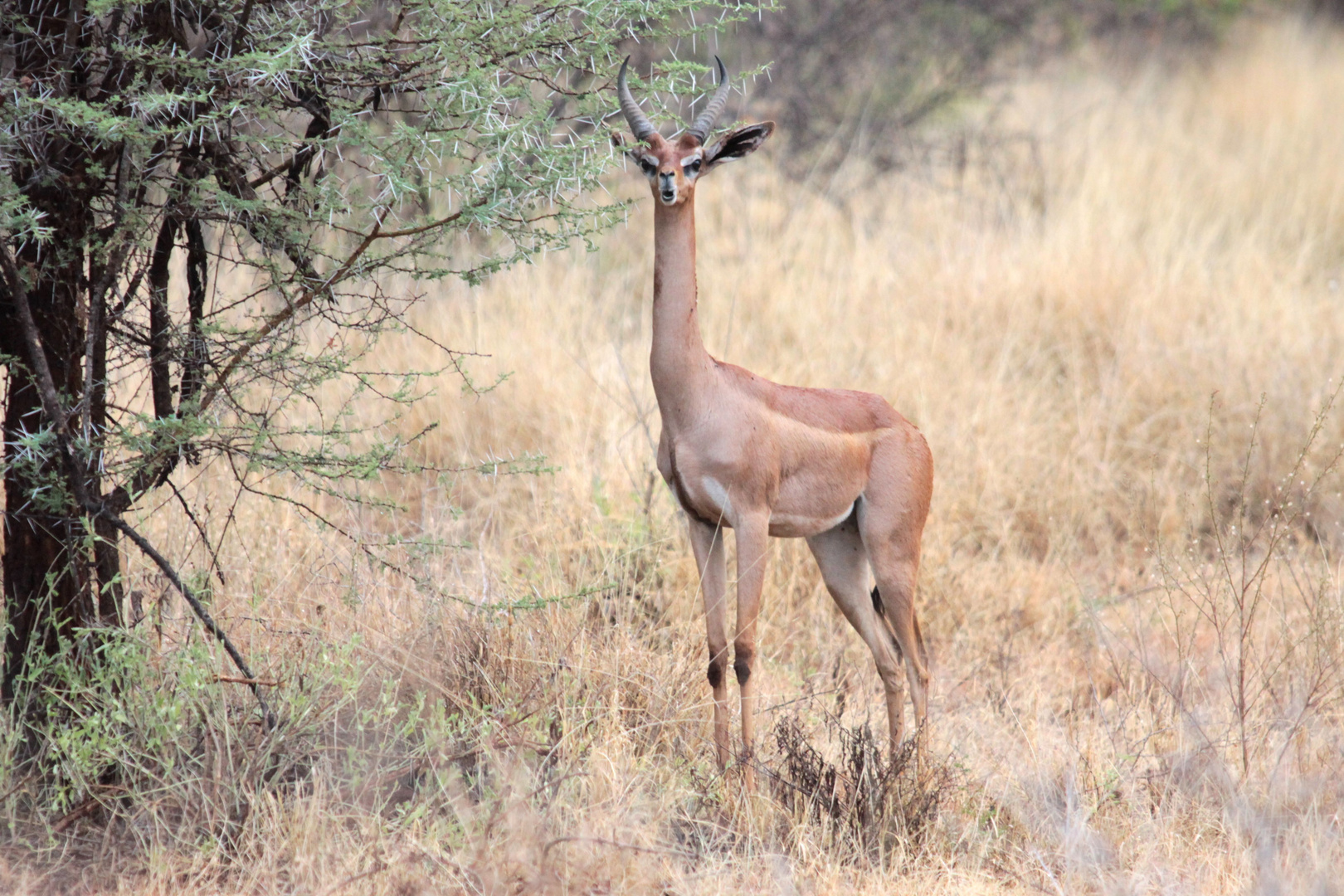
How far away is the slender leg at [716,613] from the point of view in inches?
159

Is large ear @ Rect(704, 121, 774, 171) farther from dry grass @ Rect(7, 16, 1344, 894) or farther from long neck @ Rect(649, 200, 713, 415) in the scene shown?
dry grass @ Rect(7, 16, 1344, 894)

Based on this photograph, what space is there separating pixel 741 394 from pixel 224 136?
1.78m

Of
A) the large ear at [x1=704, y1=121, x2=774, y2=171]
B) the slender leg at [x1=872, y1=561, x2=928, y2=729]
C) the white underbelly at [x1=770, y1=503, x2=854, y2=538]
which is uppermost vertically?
the large ear at [x1=704, y1=121, x2=774, y2=171]

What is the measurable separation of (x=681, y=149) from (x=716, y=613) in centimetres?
148

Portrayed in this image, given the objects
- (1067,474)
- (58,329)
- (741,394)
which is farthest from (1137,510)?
(58,329)

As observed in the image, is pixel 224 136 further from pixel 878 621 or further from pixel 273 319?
pixel 878 621

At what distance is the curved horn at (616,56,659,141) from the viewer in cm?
374

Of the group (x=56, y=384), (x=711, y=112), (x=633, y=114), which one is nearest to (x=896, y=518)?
(x=711, y=112)

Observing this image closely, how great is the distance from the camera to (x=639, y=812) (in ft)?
11.7

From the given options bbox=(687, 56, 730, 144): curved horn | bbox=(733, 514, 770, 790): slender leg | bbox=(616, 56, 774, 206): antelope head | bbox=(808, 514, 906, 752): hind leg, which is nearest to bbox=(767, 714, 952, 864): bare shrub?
bbox=(733, 514, 770, 790): slender leg

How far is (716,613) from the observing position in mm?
4105

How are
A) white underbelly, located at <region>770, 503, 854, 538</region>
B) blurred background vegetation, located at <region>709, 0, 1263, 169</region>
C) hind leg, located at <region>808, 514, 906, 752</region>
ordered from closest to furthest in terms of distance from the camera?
white underbelly, located at <region>770, 503, 854, 538</region> < hind leg, located at <region>808, 514, 906, 752</region> < blurred background vegetation, located at <region>709, 0, 1263, 169</region>

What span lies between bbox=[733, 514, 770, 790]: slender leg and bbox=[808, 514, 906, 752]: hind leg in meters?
0.64

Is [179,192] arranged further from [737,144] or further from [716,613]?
[716,613]
